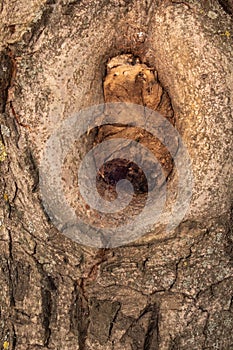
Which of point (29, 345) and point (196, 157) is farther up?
point (196, 157)

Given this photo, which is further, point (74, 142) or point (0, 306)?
point (0, 306)

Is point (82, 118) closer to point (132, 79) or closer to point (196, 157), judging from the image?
point (132, 79)

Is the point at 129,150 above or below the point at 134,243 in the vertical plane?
above

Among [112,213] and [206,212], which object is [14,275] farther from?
[206,212]

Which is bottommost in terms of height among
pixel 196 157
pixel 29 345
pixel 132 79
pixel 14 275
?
pixel 29 345

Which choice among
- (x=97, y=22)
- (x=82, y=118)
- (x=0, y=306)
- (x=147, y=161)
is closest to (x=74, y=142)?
(x=82, y=118)

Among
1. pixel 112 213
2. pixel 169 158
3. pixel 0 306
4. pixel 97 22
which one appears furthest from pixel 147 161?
pixel 0 306
